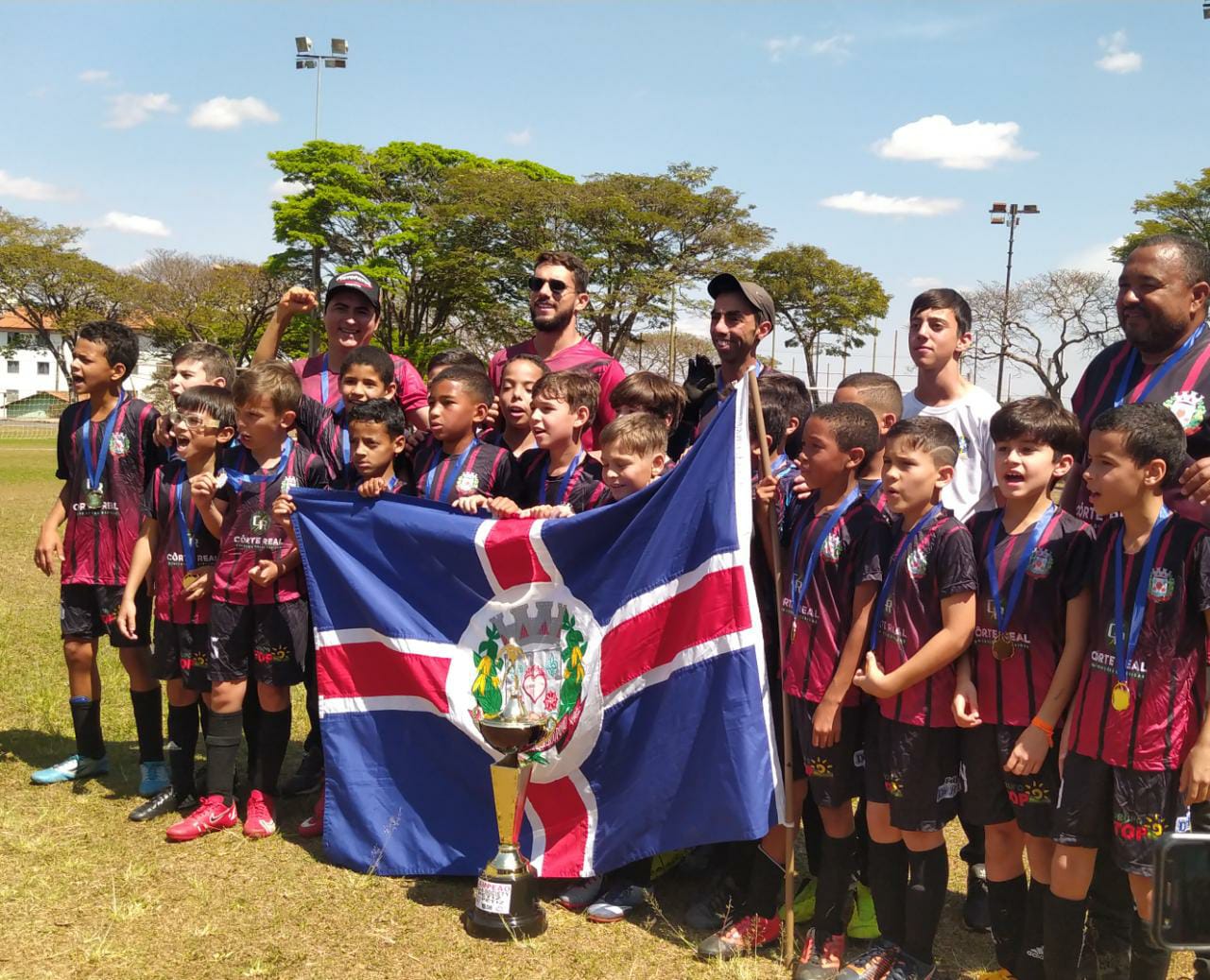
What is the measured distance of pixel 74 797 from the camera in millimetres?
5852

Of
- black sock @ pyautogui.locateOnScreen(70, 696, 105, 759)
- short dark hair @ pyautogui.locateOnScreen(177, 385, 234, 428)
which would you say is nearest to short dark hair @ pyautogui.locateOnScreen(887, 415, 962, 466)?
short dark hair @ pyautogui.locateOnScreen(177, 385, 234, 428)

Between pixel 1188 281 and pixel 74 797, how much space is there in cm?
597

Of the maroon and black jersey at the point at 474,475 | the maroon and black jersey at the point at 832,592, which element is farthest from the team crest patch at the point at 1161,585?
the maroon and black jersey at the point at 474,475

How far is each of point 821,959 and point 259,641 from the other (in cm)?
308

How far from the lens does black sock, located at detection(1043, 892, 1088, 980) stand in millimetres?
3512

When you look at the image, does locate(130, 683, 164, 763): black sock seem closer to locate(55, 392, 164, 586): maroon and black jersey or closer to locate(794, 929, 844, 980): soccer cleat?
locate(55, 392, 164, 586): maroon and black jersey

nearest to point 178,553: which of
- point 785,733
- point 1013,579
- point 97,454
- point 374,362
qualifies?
point 97,454

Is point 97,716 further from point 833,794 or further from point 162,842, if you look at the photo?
point 833,794

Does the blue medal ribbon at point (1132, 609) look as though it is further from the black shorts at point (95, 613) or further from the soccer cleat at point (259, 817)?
the black shorts at point (95, 613)

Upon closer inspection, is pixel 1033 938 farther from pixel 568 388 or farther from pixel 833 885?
pixel 568 388

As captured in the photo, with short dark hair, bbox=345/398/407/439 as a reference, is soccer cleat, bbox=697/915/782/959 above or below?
below

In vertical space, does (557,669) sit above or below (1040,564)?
below

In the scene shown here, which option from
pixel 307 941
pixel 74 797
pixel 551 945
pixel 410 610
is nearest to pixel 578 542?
pixel 410 610

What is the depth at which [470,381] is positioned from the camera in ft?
17.4
